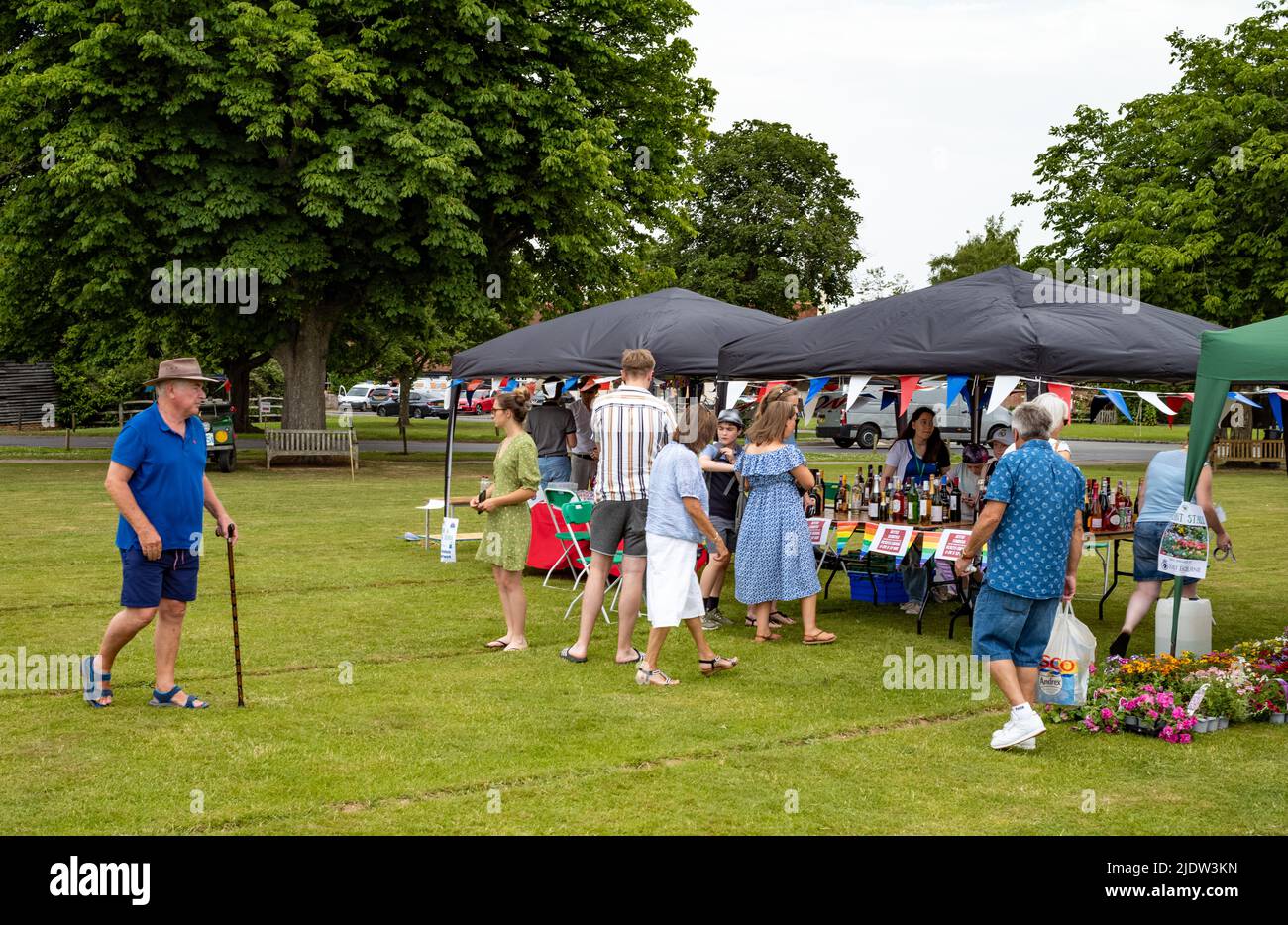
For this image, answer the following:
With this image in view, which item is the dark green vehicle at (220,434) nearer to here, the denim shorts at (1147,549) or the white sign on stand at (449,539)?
the white sign on stand at (449,539)

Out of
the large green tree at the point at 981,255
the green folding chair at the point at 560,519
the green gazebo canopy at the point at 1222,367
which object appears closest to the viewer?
the green gazebo canopy at the point at 1222,367

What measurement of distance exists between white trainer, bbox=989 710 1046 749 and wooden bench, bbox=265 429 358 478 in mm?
21712

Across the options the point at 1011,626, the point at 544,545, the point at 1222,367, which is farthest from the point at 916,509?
the point at 544,545

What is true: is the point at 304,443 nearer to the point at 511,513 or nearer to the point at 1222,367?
the point at 511,513

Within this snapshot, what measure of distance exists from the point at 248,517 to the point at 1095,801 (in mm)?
13669

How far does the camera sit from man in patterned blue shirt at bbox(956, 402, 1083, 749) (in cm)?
645

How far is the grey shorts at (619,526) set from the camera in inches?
331

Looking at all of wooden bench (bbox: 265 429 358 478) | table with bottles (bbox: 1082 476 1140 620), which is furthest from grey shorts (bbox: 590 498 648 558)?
wooden bench (bbox: 265 429 358 478)

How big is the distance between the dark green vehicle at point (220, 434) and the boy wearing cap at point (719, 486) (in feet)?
56.4

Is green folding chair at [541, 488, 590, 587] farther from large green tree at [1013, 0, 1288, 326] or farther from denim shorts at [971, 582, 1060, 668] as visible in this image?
large green tree at [1013, 0, 1288, 326]

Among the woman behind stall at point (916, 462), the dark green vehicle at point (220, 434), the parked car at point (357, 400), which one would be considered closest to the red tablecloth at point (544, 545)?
the woman behind stall at point (916, 462)

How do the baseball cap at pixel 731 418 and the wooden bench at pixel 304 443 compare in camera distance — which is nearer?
the baseball cap at pixel 731 418

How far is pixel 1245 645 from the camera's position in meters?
7.93
